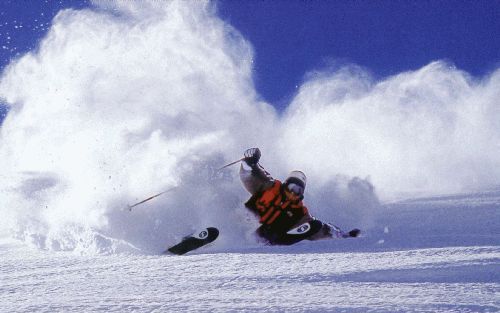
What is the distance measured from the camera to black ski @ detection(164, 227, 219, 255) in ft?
19.5

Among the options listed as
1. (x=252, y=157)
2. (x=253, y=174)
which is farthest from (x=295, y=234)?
(x=252, y=157)

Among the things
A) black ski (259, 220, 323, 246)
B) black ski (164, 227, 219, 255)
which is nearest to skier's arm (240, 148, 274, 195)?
black ski (259, 220, 323, 246)

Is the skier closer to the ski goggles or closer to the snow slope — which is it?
the ski goggles

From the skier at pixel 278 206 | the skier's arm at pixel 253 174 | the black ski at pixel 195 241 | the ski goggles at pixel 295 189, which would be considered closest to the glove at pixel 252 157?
the skier's arm at pixel 253 174

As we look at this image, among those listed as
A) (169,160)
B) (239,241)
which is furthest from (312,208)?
(169,160)

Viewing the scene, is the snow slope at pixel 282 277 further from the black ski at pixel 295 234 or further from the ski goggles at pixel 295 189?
the ski goggles at pixel 295 189

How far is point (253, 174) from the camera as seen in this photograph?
653 cm

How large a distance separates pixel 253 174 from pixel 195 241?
→ 131 centimetres

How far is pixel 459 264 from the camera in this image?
4781 millimetres

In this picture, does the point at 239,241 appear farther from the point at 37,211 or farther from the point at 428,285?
the point at 37,211

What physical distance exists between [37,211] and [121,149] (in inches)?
77.1

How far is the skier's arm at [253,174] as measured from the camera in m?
6.44

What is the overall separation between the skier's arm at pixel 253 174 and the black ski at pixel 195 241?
835mm

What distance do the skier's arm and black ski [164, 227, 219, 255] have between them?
835 mm
